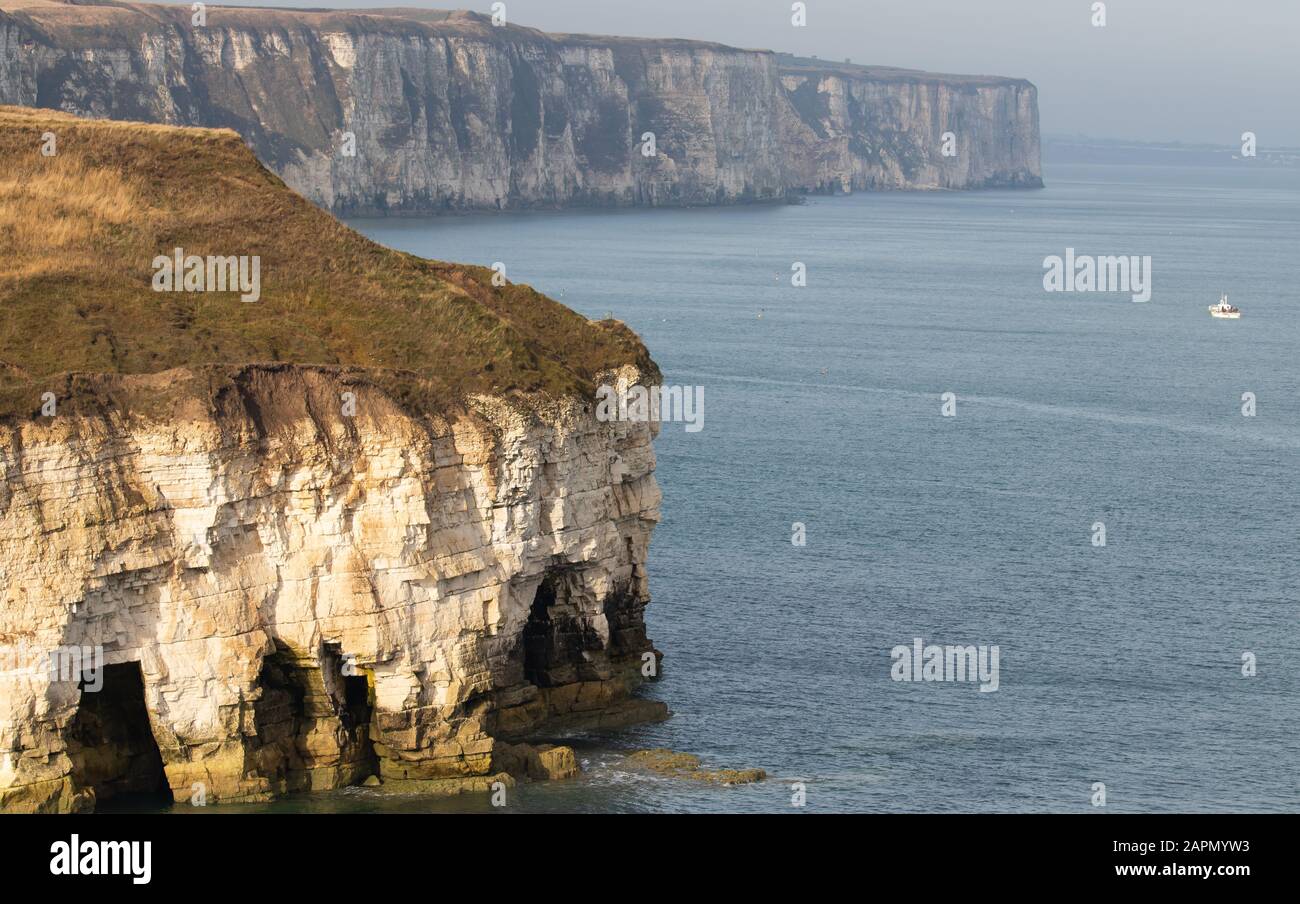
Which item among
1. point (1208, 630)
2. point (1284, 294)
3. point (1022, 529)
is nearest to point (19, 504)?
point (1208, 630)

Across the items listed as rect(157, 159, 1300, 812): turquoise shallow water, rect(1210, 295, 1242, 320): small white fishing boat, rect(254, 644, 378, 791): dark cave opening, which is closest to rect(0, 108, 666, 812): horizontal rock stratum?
rect(254, 644, 378, 791): dark cave opening

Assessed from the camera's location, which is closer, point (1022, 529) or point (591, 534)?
point (591, 534)

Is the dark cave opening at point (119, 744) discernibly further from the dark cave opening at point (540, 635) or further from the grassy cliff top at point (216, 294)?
the dark cave opening at point (540, 635)

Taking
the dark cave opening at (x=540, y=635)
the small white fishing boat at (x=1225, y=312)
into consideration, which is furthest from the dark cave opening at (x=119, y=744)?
the small white fishing boat at (x=1225, y=312)

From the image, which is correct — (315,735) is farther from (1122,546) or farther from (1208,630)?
(1122,546)

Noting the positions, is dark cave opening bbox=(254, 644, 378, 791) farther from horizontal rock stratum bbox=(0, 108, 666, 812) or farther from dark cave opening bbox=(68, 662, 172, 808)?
dark cave opening bbox=(68, 662, 172, 808)
